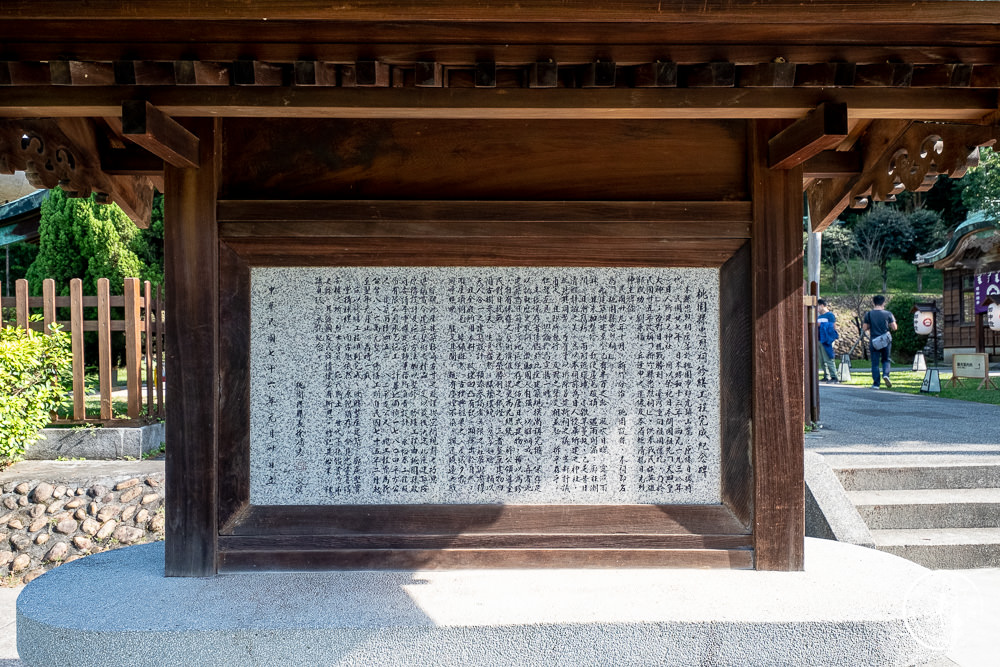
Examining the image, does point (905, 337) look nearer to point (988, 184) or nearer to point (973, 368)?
point (988, 184)

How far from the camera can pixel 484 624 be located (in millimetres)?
3336

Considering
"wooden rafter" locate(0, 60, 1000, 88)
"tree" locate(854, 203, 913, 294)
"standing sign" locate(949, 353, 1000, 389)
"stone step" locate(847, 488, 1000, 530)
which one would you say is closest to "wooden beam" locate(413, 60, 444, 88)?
"wooden rafter" locate(0, 60, 1000, 88)

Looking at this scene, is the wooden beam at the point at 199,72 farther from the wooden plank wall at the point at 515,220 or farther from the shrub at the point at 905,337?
the shrub at the point at 905,337

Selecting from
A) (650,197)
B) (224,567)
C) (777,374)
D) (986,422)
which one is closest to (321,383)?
(224,567)

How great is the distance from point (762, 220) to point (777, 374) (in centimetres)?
88

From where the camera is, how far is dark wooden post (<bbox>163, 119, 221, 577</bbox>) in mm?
3861

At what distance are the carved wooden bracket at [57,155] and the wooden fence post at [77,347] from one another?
4.80m

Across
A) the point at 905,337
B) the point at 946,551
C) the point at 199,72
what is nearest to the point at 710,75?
the point at 199,72

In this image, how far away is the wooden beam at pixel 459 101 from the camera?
134 inches

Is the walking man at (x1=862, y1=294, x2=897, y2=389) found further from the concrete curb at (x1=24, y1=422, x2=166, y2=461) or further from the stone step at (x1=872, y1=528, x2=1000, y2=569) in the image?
the concrete curb at (x1=24, y1=422, x2=166, y2=461)

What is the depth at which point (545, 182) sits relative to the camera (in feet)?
13.1

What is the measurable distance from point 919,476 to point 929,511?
0.54 metres

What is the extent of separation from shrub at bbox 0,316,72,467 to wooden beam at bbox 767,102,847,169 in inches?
311

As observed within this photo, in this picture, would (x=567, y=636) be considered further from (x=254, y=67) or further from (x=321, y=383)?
(x=254, y=67)
